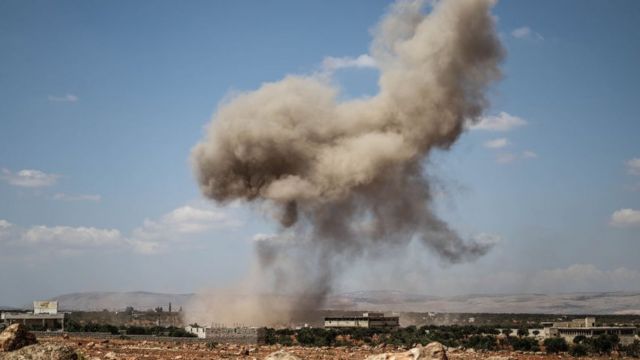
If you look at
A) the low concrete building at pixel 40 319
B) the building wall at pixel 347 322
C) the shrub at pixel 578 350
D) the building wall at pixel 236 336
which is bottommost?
the shrub at pixel 578 350

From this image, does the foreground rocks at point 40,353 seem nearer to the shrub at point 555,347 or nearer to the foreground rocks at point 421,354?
the foreground rocks at point 421,354

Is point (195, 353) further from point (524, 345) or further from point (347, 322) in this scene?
point (347, 322)

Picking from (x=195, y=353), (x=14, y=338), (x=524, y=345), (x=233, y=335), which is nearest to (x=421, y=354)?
(x=14, y=338)

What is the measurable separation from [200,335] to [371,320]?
32405 millimetres

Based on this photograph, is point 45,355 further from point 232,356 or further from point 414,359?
point 232,356

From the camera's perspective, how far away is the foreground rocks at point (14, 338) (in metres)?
21.4

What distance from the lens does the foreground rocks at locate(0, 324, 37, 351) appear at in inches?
844

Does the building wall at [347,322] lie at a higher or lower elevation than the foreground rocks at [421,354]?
A: lower

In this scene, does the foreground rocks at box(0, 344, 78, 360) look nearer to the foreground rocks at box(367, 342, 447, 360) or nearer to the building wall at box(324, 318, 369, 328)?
the foreground rocks at box(367, 342, 447, 360)

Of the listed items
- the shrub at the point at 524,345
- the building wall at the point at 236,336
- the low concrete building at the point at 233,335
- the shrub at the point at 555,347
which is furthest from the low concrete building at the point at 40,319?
the shrub at the point at 555,347

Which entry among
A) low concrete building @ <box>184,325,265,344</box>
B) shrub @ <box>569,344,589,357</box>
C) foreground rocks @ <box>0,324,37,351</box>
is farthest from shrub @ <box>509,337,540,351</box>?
foreground rocks @ <box>0,324,37,351</box>

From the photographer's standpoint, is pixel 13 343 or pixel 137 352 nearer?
pixel 13 343

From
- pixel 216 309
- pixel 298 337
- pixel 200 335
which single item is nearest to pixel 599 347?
pixel 298 337

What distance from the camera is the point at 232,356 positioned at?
105 feet
